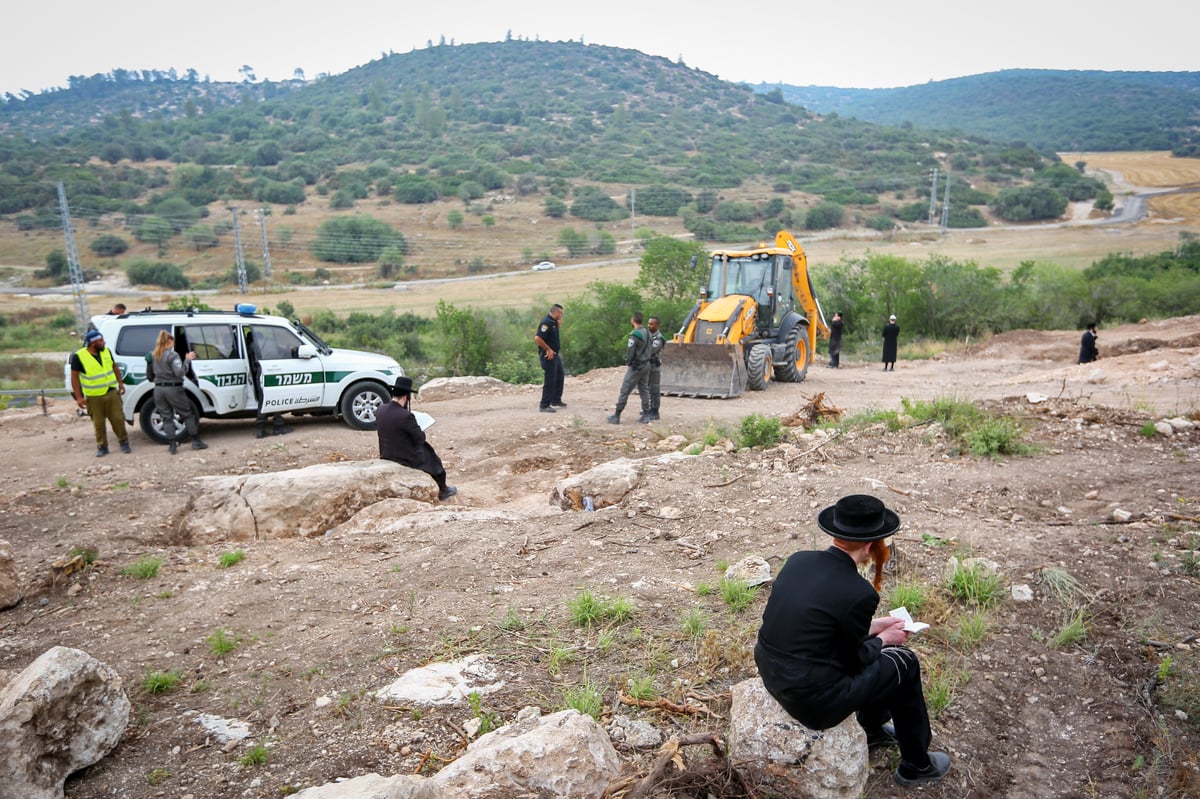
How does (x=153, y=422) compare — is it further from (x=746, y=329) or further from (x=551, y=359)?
(x=746, y=329)

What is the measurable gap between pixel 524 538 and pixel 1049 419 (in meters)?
6.60

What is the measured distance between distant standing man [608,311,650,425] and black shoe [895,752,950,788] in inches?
346

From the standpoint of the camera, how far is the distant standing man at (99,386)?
10.9 metres

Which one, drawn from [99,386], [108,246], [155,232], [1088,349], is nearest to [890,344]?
[1088,349]

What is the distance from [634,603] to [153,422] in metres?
9.20

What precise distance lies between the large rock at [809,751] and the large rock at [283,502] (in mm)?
5662

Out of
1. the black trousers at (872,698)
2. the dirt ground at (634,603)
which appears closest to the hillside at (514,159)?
the dirt ground at (634,603)

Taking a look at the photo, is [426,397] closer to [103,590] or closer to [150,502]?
[150,502]

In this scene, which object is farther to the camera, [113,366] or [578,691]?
[113,366]

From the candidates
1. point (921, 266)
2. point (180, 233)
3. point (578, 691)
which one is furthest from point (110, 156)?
point (578, 691)

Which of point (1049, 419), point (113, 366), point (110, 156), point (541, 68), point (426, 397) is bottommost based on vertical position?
point (426, 397)

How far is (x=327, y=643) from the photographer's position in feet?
17.6

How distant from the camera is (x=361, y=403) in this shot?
41.7 feet

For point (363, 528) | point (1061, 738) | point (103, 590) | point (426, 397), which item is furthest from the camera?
point (426, 397)
